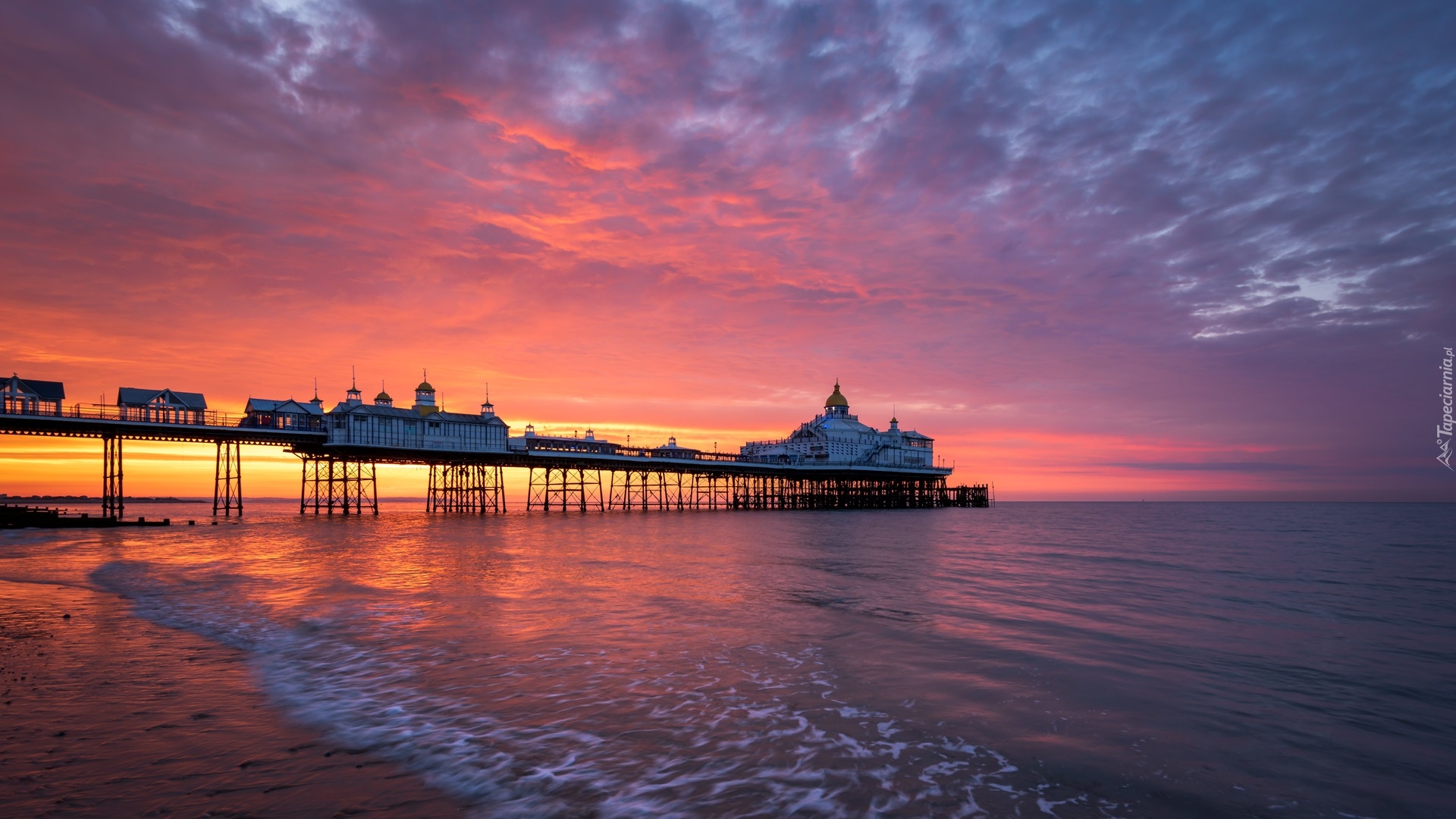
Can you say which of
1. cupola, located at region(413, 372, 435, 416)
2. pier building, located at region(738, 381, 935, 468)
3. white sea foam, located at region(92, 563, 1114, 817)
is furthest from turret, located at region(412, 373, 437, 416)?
white sea foam, located at region(92, 563, 1114, 817)

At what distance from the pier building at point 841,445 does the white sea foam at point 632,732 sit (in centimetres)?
8919

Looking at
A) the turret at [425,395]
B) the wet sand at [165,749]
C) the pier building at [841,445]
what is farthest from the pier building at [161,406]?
the pier building at [841,445]

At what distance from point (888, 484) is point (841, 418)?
1511cm

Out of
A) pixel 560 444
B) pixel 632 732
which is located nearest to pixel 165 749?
pixel 632 732

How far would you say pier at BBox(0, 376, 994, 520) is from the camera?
163 ft

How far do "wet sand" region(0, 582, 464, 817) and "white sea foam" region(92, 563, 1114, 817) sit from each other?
47 cm

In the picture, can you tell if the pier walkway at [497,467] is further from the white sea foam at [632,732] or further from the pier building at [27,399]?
the white sea foam at [632,732]

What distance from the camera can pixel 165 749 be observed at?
7199 mm

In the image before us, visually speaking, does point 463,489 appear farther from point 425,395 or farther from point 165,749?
point 165,749

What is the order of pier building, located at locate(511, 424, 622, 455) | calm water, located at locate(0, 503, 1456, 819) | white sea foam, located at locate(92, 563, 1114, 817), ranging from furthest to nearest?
pier building, located at locate(511, 424, 622, 455) → calm water, located at locate(0, 503, 1456, 819) → white sea foam, located at locate(92, 563, 1114, 817)

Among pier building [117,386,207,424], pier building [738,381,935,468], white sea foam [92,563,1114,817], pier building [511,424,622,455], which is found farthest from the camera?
pier building [738,381,935,468]

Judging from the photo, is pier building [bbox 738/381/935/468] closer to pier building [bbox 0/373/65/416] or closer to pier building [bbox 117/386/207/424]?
pier building [bbox 117/386/207/424]

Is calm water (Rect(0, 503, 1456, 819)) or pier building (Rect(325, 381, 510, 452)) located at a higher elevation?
pier building (Rect(325, 381, 510, 452))

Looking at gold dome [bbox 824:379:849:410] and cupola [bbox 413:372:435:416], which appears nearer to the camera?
cupola [bbox 413:372:435:416]
